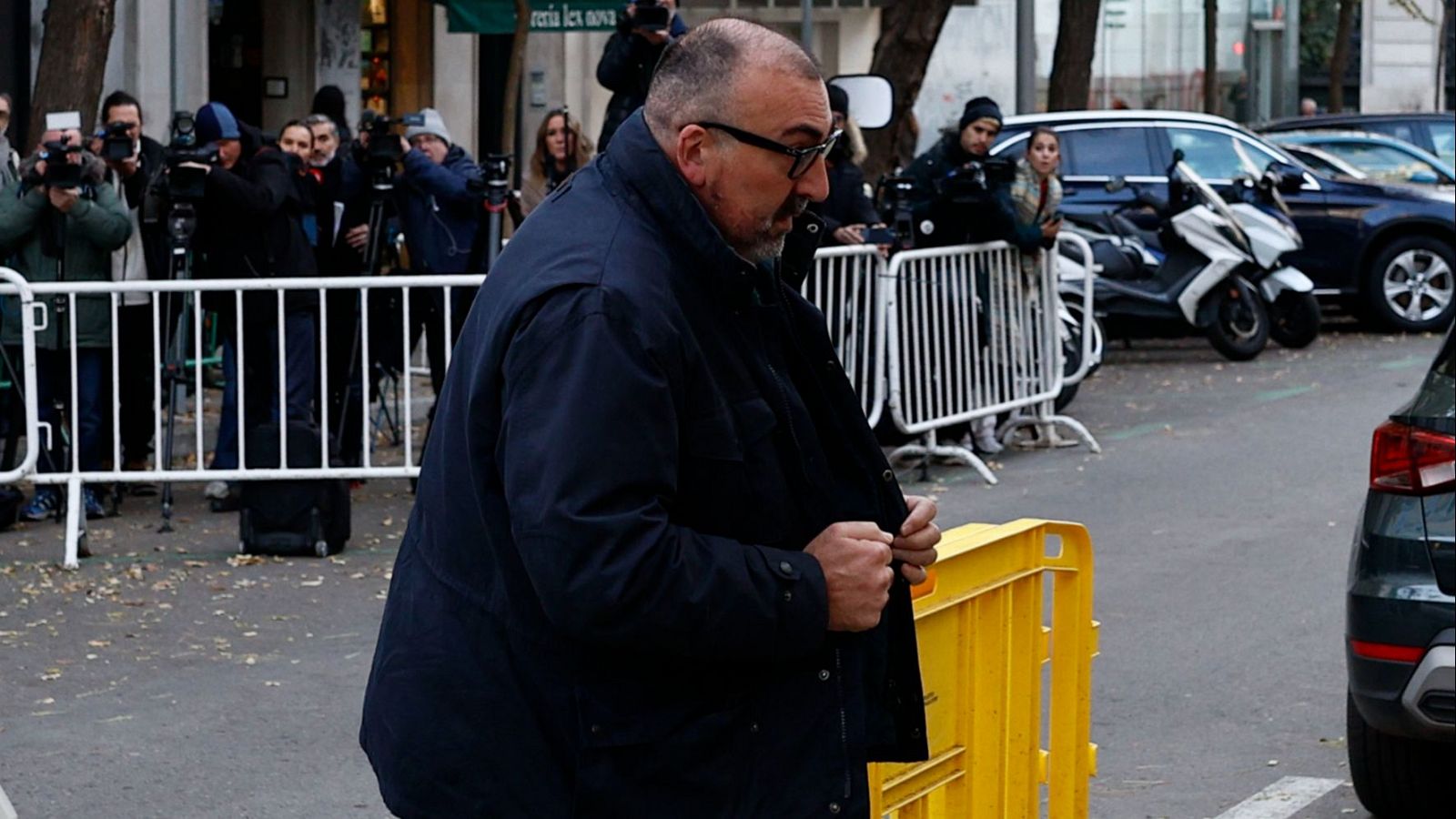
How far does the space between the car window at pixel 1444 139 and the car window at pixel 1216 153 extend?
5491 mm

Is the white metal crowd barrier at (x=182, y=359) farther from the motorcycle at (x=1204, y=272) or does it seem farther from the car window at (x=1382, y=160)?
the car window at (x=1382, y=160)

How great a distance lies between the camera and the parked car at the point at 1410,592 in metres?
5.14

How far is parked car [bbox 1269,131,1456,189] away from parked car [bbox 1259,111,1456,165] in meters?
0.84

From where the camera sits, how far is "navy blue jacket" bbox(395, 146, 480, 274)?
1131 cm

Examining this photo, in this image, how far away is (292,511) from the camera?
31.0ft

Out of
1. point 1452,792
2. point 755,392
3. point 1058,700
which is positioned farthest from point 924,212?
point 755,392

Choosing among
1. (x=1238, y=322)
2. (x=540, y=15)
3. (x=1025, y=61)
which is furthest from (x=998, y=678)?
(x=540, y=15)

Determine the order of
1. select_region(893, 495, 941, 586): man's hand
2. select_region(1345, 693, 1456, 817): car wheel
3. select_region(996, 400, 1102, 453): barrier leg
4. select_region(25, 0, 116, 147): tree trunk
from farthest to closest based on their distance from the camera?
1. select_region(996, 400, 1102, 453): barrier leg
2. select_region(25, 0, 116, 147): tree trunk
3. select_region(1345, 693, 1456, 817): car wheel
4. select_region(893, 495, 941, 586): man's hand

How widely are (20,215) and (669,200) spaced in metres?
7.83

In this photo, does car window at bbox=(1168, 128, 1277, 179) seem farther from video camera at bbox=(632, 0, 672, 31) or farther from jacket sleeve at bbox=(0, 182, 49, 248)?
jacket sleeve at bbox=(0, 182, 49, 248)

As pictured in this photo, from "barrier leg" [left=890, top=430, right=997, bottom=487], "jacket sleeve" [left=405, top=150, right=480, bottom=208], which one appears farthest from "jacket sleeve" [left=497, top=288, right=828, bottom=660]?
"barrier leg" [left=890, top=430, right=997, bottom=487]

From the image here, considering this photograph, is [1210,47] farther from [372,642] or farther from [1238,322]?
[372,642]

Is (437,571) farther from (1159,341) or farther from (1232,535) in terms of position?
(1159,341)

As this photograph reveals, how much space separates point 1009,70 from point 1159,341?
75.2 feet
